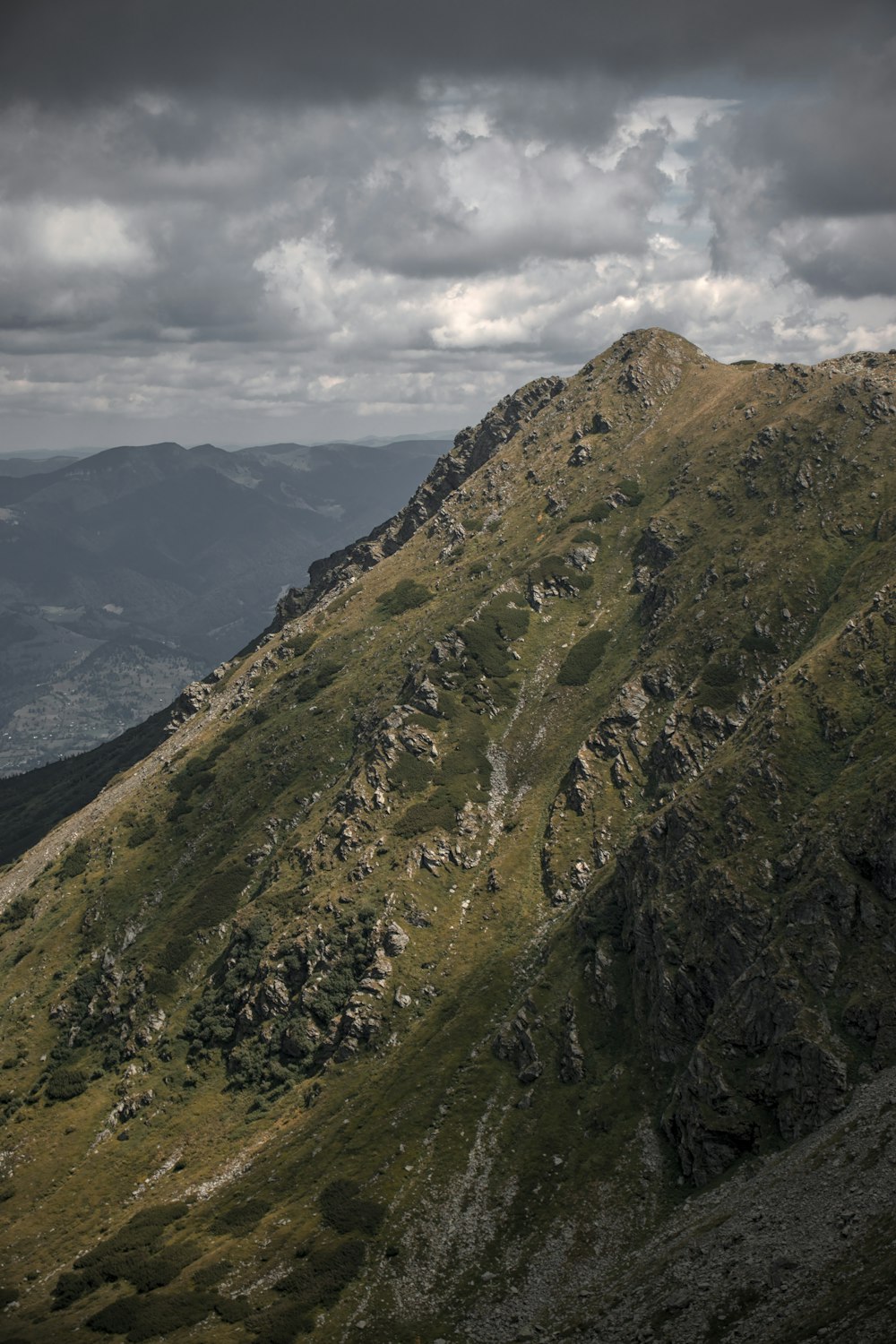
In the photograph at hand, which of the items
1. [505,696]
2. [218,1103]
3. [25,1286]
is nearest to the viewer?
[25,1286]

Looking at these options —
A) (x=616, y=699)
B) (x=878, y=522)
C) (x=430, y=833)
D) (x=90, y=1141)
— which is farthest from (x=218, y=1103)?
(x=878, y=522)

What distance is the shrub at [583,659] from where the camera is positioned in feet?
613

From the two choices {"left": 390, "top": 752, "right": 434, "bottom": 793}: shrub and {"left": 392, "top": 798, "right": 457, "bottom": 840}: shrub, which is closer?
{"left": 392, "top": 798, "right": 457, "bottom": 840}: shrub

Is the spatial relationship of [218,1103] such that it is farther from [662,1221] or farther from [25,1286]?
[662,1221]

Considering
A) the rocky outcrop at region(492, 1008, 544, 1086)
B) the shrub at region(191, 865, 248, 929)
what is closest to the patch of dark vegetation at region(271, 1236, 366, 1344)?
the rocky outcrop at region(492, 1008, 544, 1086)

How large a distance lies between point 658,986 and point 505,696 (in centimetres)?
8746

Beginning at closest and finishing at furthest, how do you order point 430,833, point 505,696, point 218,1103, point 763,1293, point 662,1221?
1. point 763,1293
2. point 662,1221
3. point 218,1103
4. point 430,833
5. point 505,696

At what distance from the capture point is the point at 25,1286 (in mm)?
109000

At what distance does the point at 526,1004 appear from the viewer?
121938mm

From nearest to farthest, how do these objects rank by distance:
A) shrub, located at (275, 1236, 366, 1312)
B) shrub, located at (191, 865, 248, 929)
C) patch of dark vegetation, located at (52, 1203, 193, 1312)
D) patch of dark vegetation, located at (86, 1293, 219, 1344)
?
shrub, located at (275, 1236, 366, 1312) → patch of dark vegetation, located at (86, 1293, 219, 1344) → patch of dark vegetation, located at (52, 1203, 193, 1312) → shrub, located at (191, 865, 248, 929)

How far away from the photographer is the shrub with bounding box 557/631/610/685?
187 m

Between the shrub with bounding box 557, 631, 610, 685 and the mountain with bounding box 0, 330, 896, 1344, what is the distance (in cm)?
99

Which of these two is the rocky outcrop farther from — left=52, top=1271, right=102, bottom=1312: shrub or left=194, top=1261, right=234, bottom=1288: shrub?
left=52, top=1271, right=102, bottom=1312: shrub

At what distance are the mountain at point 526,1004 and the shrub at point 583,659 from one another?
99 cm
